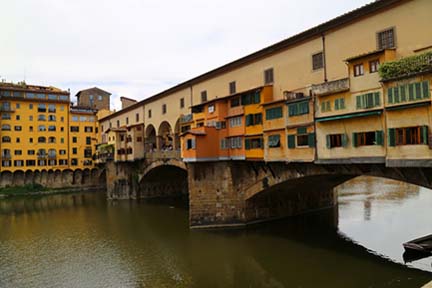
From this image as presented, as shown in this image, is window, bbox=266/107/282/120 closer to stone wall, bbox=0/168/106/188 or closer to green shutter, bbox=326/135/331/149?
green shutter, bbox=326/135/331/149

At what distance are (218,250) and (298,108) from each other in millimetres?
10655

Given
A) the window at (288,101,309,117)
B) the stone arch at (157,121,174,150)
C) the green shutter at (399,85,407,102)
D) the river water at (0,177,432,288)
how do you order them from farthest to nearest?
the stone arch at (157,121,174,150)
the window at (288,101,309,117)
the river water at (0,177,432,288)
the green shutter at (399,85,407,102)

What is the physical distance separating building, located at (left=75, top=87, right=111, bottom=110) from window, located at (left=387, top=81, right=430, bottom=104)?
6616 cm

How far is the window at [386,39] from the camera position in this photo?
17.9 meters

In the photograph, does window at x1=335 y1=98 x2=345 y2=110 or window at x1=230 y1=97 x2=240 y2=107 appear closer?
window at x1=335 y1=98 x2=345 y2=110

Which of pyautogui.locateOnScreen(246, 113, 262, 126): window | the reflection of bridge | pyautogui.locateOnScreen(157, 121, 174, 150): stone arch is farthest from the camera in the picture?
pyautogui.locateOnScreen(157, 121, 174, 150): stone arch

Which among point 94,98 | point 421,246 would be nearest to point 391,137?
point 421,246

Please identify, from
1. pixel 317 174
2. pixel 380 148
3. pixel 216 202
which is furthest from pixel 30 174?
pixel 380 148

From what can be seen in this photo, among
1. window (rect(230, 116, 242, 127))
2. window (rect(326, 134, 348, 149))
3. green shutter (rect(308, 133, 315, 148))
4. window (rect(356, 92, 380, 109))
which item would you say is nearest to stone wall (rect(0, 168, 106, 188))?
window (rect(230, 116, 242, 127))

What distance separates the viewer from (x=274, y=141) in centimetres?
2386

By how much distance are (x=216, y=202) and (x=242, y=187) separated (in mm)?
2426

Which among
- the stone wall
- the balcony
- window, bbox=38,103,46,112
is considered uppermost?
window, bbox=38,103,46,112

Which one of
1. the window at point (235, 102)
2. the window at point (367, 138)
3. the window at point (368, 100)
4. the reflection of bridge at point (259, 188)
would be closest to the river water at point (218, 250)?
the reflection of bridge at point (259, 188)

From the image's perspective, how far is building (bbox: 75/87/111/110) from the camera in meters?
74.6
